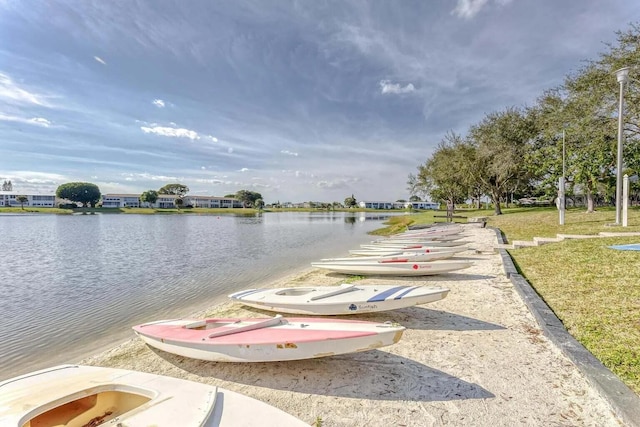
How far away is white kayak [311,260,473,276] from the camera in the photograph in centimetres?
905

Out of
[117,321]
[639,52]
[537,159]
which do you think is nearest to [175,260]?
[117,321]

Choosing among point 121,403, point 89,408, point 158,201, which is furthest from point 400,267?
point 158,201

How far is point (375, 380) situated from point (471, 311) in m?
3.30

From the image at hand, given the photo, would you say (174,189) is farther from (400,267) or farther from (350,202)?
(400,267)

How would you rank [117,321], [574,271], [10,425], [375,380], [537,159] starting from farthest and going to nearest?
[537,159]
[117,321]
[574,271]
[375,380]
[10,425]

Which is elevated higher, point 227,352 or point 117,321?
point 227,352

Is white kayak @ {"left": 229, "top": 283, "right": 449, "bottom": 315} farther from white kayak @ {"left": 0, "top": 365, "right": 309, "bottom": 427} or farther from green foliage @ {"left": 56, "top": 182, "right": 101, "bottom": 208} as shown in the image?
green foliage @ {"left": 56, "top": 182, "right": 101, "bottom": 208}

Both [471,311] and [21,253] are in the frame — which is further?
[21,253]

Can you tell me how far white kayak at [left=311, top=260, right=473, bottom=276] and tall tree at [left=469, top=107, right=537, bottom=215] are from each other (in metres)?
23.6

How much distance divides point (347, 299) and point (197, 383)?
3.22 m

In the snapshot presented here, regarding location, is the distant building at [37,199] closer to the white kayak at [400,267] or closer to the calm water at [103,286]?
the calm water at [103,286]

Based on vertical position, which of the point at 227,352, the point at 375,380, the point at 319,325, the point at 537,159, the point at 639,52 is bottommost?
the point at 375,380

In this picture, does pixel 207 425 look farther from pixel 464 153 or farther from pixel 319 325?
pixel 464 153

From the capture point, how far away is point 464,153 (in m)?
33.2
